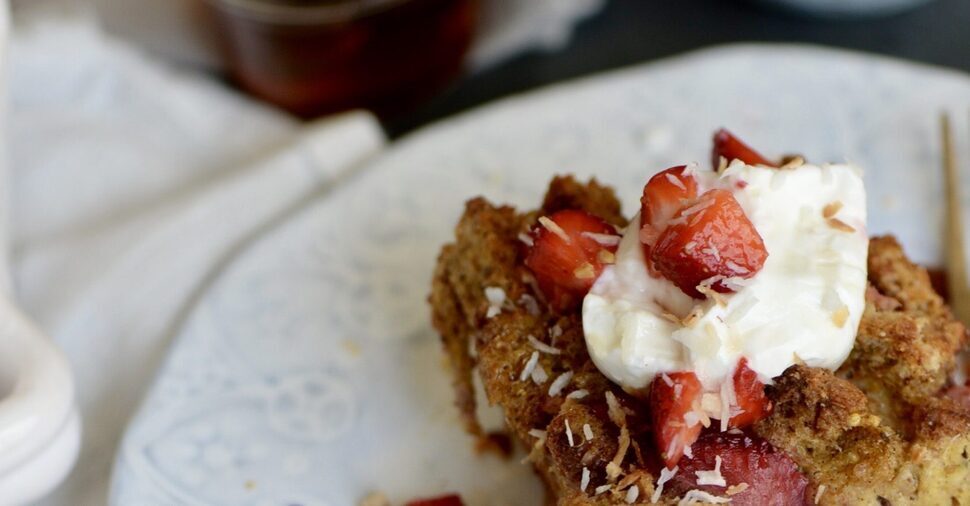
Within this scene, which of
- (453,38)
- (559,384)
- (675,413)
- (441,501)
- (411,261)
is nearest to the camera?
(675,413)

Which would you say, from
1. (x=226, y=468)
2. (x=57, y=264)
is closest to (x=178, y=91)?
(x=57, y=264)

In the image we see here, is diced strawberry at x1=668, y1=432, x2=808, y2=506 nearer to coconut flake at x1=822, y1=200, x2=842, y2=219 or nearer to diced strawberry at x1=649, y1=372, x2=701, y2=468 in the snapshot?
diced strawberry at x1=649, y1=372, x2=701, y2=468

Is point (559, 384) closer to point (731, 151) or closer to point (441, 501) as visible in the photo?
point (441, 501)

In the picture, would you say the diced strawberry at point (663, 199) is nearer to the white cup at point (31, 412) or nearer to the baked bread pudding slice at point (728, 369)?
the baked bread pudding slice at point (728, 369)

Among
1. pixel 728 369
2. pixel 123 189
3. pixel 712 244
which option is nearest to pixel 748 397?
pixel 728 369

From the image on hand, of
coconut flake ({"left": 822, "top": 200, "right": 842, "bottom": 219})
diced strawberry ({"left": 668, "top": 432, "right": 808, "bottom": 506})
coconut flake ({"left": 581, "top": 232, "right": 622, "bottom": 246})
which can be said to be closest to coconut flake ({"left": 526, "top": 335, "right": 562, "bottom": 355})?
coconut flake ({"left": 581, "top": 232, "right": 622, "bottom": 246})

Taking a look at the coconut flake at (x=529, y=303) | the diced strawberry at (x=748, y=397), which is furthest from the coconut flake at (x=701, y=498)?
the coconut flake at (x=529, y=303)
